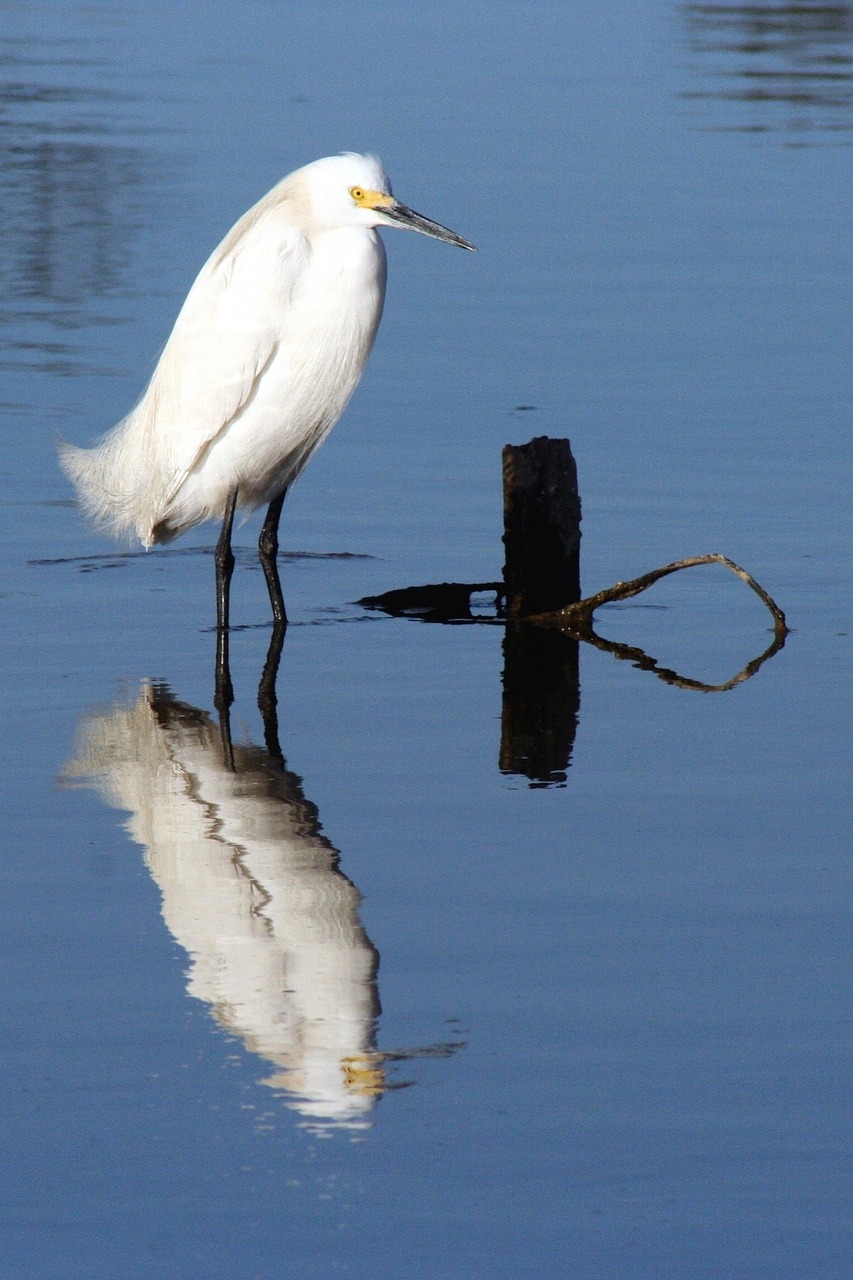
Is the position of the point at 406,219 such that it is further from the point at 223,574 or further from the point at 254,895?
the point at 254,895

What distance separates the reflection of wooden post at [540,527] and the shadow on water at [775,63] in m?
12.0

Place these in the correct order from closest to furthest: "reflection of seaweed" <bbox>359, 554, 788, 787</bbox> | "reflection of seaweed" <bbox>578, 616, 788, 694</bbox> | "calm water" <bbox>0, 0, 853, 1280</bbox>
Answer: "calm water" <bbox>0, 0, 853, 1280</bbox>, "reflection of seaweed" <bbox>359, 554, 788, 787</bbox>, "reflection of seaweed" <bbox>578, 616, 788, 694</bbox>

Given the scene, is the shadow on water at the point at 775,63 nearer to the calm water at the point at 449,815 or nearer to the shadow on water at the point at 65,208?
the shadow on water at the point at 65,208

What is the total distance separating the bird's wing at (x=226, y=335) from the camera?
7.31 meters

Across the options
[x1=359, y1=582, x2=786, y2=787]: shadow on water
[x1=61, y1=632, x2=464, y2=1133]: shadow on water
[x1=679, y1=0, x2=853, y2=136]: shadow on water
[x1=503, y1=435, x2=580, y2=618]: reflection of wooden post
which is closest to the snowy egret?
[x1=359, y1=582, x2=786, y2=787]: shadow on water

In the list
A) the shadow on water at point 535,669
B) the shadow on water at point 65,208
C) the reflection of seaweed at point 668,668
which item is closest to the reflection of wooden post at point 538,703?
the shadow on water at point 535,669

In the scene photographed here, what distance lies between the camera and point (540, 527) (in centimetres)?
783

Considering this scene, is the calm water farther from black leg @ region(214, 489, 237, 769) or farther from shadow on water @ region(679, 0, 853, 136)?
shadow on water @ region(679, 0, 853, 136)

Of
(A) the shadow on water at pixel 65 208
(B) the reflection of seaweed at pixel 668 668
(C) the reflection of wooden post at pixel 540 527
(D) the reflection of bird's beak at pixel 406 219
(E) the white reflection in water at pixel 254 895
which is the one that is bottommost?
(B) the reflection of seaweed at pixel 668 668

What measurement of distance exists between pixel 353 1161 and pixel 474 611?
13.9 ft

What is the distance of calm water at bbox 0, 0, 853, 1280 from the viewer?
3793mm

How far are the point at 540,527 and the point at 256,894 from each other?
2.98m

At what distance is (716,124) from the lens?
19641 millimetres

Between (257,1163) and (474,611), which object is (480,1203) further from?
(474,611)
